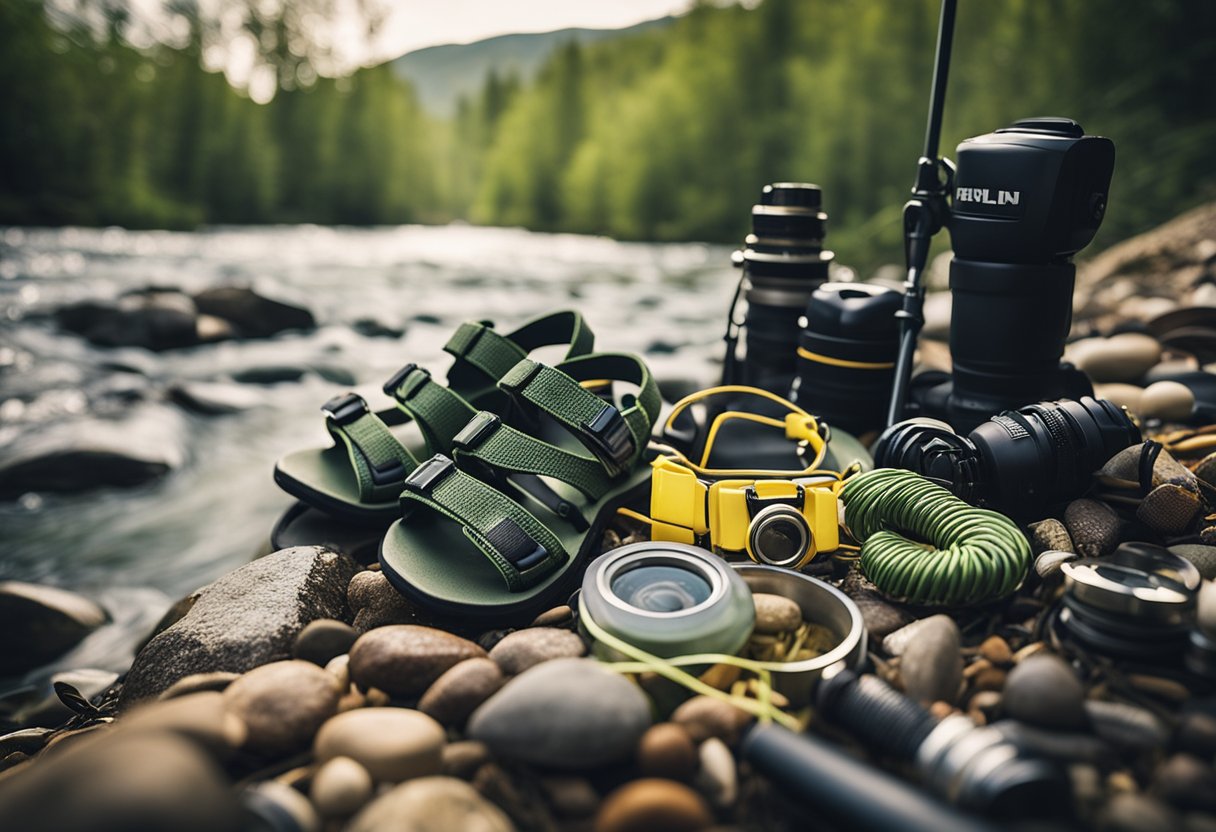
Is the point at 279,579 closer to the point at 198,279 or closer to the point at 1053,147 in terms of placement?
the point at 1053,147

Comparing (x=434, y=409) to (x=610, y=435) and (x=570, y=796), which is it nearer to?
(x=610, y=435)

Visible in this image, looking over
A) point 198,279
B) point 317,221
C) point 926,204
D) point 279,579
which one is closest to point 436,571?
point 279,579

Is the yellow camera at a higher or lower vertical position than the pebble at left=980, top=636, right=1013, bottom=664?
higher

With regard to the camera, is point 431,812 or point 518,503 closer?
point 431,812

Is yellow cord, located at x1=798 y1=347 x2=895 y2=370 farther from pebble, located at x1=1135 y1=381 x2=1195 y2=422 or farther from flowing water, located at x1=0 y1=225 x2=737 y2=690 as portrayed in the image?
flowing water, located at x1=0 y1=225 x2=737 y2=690

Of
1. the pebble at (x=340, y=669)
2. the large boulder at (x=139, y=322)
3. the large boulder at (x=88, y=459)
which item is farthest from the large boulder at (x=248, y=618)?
the large boulder at (x=139, y=322)

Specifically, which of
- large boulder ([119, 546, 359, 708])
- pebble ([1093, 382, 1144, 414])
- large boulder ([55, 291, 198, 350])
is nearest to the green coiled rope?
large boulder ([119, 546, 359, 708])

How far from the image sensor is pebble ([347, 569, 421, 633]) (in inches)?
81.4

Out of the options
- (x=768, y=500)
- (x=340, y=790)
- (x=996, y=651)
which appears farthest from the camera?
(x=768, y=500)

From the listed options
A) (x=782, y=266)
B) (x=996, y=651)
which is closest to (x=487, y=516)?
(x=996, y=651)

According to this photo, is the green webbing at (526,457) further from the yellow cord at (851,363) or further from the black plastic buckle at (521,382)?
the yellow cord at (851,363)

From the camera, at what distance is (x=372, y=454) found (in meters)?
2.49

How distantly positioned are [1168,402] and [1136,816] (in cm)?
235

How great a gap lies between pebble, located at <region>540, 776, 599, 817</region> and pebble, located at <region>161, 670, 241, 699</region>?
0.77 m
